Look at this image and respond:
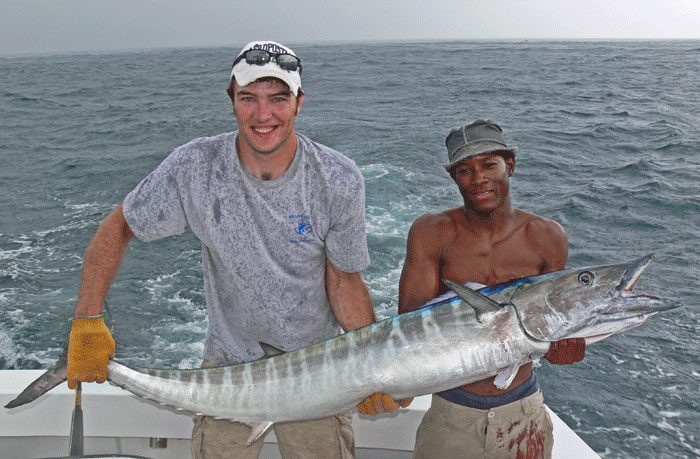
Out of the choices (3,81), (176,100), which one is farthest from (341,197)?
(3,81)

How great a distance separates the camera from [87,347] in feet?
7.59

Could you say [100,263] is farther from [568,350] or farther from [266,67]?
[568,350]

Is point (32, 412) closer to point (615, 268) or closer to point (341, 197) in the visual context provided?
point (341, 197)

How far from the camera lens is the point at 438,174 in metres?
11.2

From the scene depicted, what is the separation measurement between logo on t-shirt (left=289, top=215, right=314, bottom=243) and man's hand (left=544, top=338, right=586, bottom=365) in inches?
38.9

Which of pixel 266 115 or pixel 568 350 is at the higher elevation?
pixel 266 115

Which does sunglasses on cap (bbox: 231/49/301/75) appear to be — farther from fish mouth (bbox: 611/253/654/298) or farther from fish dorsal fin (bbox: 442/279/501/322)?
fish mouth (bbox: 611/253/654/298)

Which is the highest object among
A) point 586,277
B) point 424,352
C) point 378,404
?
point 586,277

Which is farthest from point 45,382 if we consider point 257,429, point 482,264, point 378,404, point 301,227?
point 482,264

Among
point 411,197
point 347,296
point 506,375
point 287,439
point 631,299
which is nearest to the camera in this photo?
point 631,299

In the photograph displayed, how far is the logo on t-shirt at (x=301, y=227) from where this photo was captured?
232 centimetres

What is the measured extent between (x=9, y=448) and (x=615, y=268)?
9.90 ft

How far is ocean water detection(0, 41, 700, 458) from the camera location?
552 centimetres

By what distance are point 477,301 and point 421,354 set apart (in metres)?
0.28
